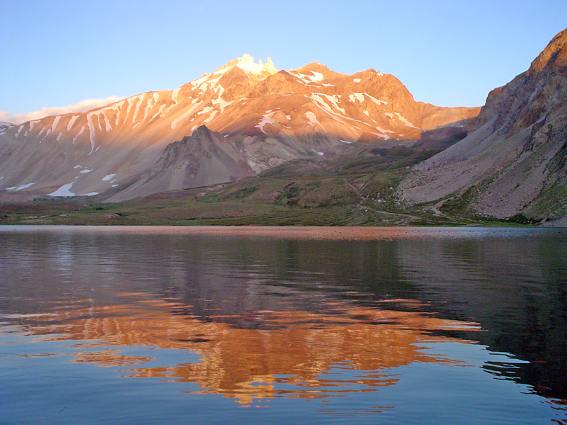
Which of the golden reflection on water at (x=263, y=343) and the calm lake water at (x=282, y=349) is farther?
the golden reflection on water at (x=263, y=343)

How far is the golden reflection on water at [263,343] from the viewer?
20.1 meters

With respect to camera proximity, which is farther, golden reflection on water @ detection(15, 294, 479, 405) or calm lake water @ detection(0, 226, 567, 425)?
golden reflection on water @ detection(15, 294, 479, 405)

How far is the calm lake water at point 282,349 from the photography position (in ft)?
57.4

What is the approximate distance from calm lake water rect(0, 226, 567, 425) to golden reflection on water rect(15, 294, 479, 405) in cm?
9

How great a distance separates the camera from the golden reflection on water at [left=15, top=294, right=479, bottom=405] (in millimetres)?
20105

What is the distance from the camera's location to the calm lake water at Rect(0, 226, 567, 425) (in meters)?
17.5

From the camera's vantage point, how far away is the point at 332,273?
55188 millimetres

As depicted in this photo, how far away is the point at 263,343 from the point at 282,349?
4.17 feet

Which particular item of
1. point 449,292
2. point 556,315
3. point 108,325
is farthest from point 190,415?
point 449,292

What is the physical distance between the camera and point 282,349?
24.5m

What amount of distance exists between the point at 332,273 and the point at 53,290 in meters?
21.8

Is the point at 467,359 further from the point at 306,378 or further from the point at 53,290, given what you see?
the point at 53,290

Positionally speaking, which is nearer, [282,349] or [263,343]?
[282,349]

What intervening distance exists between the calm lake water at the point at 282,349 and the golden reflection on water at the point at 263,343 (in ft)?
0.30
